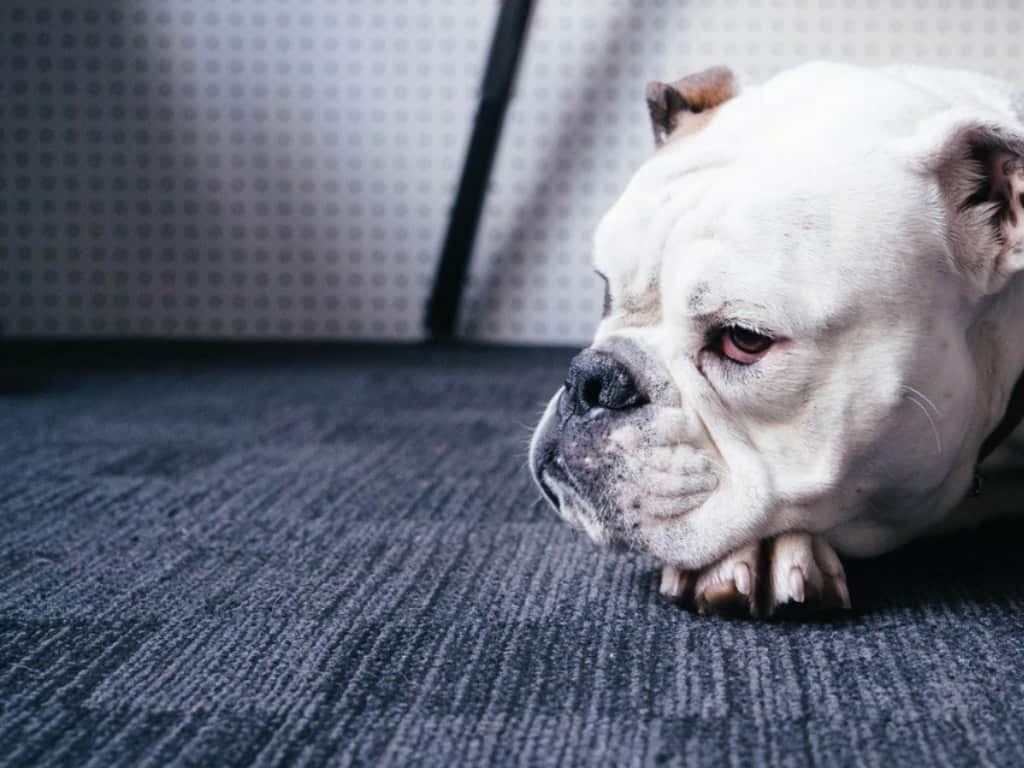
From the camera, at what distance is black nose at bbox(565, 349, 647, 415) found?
96 centimetres

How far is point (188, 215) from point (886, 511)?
228 cm

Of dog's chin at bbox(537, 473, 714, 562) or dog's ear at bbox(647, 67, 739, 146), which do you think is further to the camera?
dog's ear at bbox(647, 67, 739, 146)

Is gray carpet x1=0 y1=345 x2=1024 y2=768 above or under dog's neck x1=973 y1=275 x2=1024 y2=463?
under

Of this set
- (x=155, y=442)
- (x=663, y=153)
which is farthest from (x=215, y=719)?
(x=155, y=442)

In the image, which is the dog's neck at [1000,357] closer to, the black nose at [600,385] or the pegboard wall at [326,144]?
the black nose at [600,385]

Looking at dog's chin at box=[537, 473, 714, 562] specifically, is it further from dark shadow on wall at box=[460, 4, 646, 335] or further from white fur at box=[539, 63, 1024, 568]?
dark shadow on wall at box=[460, 4, 646, 335]

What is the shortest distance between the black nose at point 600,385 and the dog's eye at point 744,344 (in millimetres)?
93

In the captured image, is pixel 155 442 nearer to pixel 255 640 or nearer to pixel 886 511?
pixel 255 640

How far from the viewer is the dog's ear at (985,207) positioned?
0.90 metres

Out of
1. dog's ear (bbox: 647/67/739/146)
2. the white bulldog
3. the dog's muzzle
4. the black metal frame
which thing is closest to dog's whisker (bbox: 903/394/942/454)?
the white bulldog

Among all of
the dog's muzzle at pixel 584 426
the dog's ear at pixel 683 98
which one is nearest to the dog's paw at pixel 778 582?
the dog's muzzle at pixel 584 426

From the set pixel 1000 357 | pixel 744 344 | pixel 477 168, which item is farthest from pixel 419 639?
pixel 477 168

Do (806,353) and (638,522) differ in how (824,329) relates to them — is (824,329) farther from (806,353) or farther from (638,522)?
(638,522)

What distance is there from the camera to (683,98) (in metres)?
1.20
